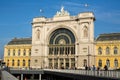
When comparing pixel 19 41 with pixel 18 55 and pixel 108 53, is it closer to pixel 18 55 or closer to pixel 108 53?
pixel 18 55

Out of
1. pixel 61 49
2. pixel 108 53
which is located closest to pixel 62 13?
pixel 61 49

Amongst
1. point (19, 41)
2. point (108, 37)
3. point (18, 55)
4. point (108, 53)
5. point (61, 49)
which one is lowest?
point (18, 55)

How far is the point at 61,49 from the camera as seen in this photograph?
295 ft

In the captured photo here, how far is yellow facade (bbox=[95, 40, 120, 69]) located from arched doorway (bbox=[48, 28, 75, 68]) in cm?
915

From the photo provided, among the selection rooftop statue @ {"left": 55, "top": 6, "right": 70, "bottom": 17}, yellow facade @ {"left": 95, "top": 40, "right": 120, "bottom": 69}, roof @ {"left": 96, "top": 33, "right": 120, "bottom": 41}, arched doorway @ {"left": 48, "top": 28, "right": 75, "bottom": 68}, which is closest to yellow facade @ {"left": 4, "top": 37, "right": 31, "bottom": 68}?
arched doorway @ {"left": 48, "top": 28, "right": 75, "bottom": 68}

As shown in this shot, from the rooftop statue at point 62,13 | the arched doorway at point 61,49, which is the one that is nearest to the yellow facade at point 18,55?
the arched doorway at point 61,49

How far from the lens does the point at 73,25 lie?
88.2m

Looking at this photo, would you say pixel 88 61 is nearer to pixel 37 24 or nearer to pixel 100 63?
pixel 100 63

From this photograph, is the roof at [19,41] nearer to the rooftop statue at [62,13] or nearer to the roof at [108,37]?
the rooftop statue at [62,13]

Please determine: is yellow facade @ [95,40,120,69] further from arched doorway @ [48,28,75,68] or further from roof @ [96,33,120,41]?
arched doorway @ [48,28,75,68]

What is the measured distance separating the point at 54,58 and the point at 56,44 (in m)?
5.25

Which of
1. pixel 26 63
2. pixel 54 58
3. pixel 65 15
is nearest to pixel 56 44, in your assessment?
pixel 54 58

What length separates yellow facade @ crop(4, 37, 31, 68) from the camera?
3984 inches

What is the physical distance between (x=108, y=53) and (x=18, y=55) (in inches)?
1562
